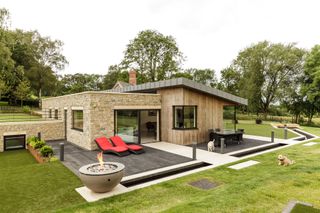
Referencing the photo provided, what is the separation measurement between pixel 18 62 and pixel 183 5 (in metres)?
36.7

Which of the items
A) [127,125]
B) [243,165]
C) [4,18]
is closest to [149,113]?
[127,125]

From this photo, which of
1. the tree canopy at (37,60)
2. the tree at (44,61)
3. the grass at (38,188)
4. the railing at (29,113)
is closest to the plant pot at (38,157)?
the grass at (38,188)

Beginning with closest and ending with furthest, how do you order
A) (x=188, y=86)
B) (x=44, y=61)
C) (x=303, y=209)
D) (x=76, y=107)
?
(x=303, y=209) < (x=188, y=86) < (x=76, y=107) < (x=44, y=61)

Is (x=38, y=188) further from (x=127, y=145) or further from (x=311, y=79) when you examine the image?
(x=311, y=79)

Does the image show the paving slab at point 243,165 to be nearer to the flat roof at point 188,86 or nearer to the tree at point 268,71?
the flat roof at point 188,86

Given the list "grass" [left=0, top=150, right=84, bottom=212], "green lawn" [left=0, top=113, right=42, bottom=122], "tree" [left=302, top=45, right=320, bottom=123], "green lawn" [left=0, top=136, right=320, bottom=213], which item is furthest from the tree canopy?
"tree" [left=302, top=45, right=320, bottom=123]

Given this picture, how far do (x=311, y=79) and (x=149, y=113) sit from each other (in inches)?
1162

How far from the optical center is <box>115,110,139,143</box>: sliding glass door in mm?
12047

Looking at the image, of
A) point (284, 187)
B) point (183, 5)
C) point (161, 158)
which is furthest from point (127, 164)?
point (183, 5)

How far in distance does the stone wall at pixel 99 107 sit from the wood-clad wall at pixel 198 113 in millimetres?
848

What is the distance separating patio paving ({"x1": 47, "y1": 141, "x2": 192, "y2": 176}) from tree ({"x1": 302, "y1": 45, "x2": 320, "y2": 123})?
27600 millimetres

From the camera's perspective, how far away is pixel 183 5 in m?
13.8

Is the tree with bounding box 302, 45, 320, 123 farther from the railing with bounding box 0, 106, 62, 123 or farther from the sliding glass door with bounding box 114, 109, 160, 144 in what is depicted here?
the railing with bounding box 0, 106, 62, 123

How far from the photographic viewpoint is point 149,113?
1366cm
